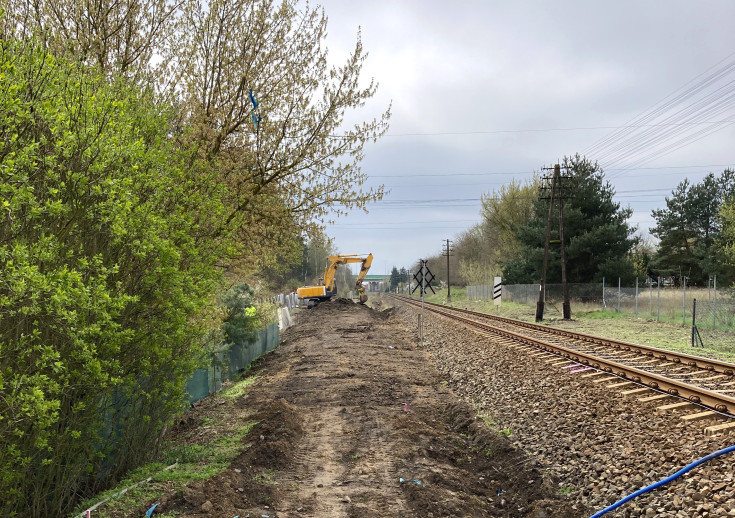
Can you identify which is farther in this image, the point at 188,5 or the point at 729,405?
the point at 188,5

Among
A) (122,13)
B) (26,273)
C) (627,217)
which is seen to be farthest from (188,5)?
(627,217)

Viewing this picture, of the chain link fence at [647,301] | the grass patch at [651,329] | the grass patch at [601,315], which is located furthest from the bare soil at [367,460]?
the grass patch at [601,315]

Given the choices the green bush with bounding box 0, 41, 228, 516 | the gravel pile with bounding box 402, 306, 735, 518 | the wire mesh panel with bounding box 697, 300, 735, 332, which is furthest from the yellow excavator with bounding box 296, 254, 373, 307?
the green bush with bounding box 0, 41, 228, 516

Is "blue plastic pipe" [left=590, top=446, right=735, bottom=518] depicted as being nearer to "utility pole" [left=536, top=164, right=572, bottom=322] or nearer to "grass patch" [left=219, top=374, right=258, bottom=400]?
"grass patch" [left=219, top=374, right=258, bottom=400]

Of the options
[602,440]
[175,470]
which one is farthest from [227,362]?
[602,440]

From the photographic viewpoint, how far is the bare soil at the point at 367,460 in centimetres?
603

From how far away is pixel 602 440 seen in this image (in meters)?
7.41

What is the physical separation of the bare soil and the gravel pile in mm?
332

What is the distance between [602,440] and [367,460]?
305cm

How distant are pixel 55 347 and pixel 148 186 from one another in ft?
5.86

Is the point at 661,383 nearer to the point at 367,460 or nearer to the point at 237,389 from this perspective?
the point at 367,460

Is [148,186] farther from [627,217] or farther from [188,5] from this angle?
[627,217]

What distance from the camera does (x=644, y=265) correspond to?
192 feet

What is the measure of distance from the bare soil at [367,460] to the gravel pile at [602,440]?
0.33m
